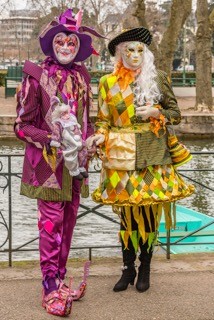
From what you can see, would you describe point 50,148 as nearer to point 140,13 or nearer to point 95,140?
point 95,140

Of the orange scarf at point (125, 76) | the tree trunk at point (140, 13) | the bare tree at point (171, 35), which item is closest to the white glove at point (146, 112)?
the orange scarf at point (125, 76)

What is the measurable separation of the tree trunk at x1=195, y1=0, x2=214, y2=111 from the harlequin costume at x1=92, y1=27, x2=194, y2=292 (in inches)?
812

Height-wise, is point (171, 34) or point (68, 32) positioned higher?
point (171, 34)

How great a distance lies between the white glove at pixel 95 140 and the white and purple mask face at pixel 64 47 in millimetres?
502

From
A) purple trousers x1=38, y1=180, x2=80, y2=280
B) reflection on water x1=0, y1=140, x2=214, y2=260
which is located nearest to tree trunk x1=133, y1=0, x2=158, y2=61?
reflection on water x1=0, y1=140, x2=214, y2=260

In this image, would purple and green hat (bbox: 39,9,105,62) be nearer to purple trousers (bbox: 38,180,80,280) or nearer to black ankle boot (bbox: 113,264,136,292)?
purple trousers (bbox: 38,180,80,280)

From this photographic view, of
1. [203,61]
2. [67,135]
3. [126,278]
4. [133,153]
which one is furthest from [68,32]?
[203,61]

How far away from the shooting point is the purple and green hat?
450cm

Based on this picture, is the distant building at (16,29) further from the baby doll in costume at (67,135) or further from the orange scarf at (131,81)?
the baby doll in costume at (67,135)

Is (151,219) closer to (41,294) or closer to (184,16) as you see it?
Answer: (41,294)

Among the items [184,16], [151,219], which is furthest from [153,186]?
[184,16]

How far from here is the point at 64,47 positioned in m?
4.50

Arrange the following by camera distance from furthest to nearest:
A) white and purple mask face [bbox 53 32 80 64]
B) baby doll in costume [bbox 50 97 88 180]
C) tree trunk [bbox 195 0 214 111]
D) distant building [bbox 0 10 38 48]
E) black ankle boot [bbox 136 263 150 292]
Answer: distant building [bbox 0 10 38 48] → tree trunk [bbox 195 0 214 111] → black ankle boot [bbox 136 263 150 292] → white and purple mask face [bbox 53 32 80 64] → baby doll in costume [bbox 50 97 88 180]

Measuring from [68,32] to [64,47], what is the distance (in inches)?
4.3
